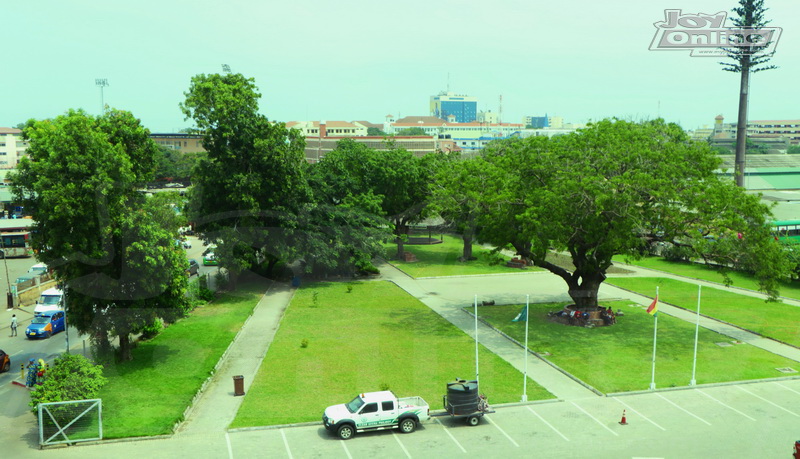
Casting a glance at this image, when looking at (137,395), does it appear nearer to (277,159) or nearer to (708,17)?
(277,159)

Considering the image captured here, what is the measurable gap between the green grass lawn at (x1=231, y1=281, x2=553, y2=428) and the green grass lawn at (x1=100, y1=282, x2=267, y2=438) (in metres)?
2.51

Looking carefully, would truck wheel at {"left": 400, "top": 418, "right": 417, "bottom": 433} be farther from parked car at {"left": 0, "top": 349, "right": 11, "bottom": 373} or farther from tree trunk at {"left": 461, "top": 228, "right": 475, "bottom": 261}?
tree trunk at {"left": 461, "top": 228, "right": 475, "bottom": 261}

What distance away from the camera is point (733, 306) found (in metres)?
40.1

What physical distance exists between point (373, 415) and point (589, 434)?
7.27m

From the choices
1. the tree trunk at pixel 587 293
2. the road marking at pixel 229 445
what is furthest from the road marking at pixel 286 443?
the tree trunk at pixel 587 293

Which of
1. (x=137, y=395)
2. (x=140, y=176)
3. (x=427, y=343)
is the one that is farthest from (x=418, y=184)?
(x=137, y=395)

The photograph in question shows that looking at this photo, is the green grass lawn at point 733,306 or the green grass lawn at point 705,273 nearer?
the green grass lawn at point 733,306

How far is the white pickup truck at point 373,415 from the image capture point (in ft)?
68.7

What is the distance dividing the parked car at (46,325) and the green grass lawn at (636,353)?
23995 millimetres

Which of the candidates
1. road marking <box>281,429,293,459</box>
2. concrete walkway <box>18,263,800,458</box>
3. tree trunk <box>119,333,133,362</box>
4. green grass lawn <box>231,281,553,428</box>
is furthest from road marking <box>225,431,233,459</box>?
tree trunk <box>119,333,133,362</box>

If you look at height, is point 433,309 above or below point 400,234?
below

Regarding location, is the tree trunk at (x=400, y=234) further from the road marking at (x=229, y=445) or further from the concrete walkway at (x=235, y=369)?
the road marking at (x=229, y=445)

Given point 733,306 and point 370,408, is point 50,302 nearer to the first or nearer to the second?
point 370,408

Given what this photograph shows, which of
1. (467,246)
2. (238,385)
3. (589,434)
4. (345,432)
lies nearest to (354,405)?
(345,432)
